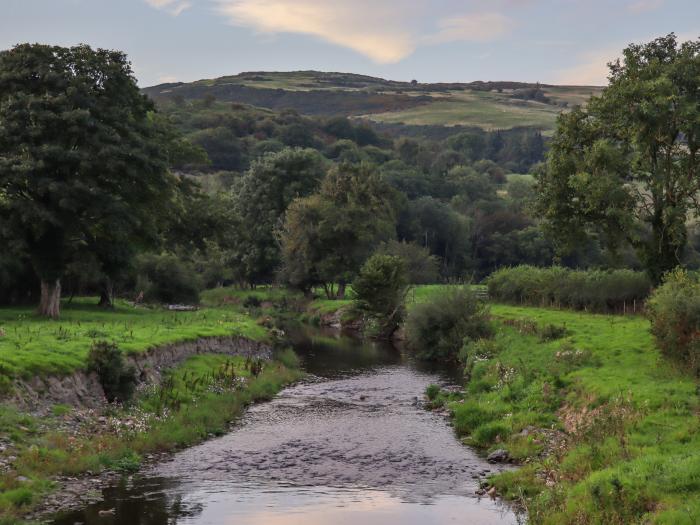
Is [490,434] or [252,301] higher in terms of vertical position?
[490,434]

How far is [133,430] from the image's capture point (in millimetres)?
28047

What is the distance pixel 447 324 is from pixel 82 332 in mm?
28895

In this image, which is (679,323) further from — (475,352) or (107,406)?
(107,406)

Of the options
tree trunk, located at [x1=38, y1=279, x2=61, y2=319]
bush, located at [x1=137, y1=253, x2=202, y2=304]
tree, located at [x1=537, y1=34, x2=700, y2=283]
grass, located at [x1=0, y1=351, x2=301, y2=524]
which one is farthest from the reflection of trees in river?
bush, located at [x1=137, y1=253, x2=202, y2=304]

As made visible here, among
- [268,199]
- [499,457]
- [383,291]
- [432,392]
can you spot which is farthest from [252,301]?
[499,457]

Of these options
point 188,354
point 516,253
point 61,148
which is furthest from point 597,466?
point 516,253

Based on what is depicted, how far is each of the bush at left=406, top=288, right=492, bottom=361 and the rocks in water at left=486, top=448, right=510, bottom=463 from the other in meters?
28.7

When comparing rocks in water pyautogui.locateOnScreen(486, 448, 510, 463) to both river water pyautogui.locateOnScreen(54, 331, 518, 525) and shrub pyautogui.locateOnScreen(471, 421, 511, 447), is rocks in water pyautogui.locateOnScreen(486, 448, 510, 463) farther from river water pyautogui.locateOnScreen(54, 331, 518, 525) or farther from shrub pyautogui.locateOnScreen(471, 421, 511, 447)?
shrub pyautogui.locateOnScreen(471, 421, 511, 447)

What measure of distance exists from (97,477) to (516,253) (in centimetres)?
12386

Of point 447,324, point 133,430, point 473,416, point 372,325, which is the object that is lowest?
point 372,325

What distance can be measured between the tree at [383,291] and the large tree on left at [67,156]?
27.7 metres

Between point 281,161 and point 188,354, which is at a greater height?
point 281,161

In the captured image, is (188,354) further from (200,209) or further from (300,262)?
(300,262)

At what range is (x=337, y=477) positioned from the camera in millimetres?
24641
